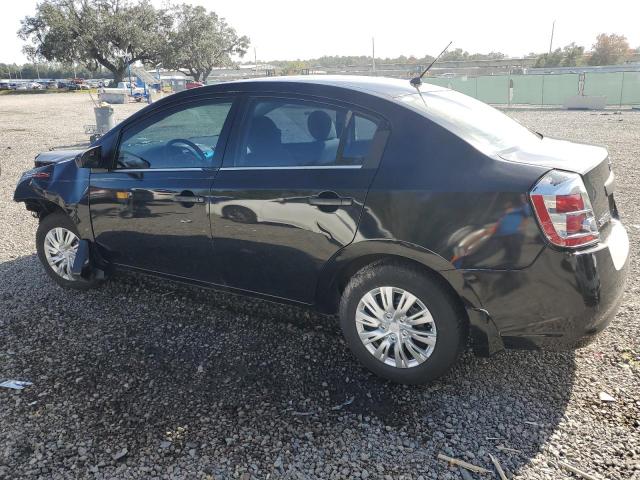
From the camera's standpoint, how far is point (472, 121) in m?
3.24

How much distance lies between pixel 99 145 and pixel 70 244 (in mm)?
981

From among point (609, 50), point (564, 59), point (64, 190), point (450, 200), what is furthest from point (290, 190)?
point (609, 50)

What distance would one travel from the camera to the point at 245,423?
2.88 metres

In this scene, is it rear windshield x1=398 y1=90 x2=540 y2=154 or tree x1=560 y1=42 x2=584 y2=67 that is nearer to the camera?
rear windshield x1=398 y1=90 x2=540 y2=154

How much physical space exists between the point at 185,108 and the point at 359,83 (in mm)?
1326

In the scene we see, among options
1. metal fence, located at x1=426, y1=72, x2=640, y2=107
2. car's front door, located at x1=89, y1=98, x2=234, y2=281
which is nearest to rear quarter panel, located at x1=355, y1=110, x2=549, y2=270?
car's front door, located at x1=89, y1=98, x2=234, y2=281

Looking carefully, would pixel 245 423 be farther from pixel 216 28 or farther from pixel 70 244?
pixel 216 28

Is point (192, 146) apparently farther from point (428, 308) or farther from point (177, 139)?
point (428, 308)

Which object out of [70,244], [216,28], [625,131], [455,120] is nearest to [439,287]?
[455,120]

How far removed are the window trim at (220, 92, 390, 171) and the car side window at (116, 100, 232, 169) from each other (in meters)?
0.15

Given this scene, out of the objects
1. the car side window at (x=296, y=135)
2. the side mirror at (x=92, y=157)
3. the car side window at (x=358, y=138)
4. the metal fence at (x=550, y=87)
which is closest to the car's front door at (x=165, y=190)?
the side mirror at (x=92, y=157)

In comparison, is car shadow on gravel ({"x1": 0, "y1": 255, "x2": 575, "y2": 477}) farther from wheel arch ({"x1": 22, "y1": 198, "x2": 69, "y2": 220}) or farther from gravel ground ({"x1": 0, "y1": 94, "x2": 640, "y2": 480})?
wheel arch ({"x1": 22, "y1": 198, "x2": 69, "y2": 220})

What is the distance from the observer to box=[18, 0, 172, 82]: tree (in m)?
56.5

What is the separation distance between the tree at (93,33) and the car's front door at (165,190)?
59990mm
